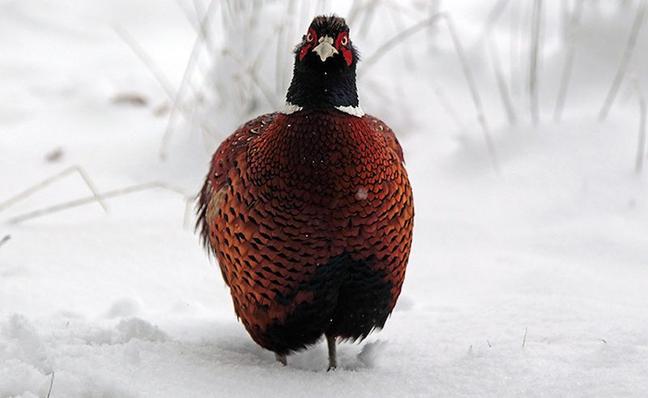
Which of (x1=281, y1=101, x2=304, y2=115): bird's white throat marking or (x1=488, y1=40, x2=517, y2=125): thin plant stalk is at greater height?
(x1=488, y1=40, x2=517, y2=125): thin plant stalk

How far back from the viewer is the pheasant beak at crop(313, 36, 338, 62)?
2.22m

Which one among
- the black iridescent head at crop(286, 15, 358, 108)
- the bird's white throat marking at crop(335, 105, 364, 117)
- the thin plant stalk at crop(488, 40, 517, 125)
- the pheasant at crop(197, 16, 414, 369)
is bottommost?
the pheasant at crop(197, 16, 414, 369)

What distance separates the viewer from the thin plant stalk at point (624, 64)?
4254 millimetres

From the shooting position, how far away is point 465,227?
388 cm

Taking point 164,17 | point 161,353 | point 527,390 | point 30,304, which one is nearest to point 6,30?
point 164,17

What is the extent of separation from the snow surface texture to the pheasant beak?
0.77 m

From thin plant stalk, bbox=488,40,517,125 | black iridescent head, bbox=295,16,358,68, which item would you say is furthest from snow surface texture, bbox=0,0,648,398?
black iridescent head, bbox=295,16,358,68

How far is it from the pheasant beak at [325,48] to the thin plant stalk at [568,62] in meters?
2.39

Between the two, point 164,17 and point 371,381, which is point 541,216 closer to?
point 371,381

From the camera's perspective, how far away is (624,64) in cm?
435

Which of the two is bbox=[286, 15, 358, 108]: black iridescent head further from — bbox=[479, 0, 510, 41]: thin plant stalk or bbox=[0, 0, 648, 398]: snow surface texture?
bbox=[479, 0, 510, 41]: thin plant stalk

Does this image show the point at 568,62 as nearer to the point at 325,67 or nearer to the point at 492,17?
the point at 492,17

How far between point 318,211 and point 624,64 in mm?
2559

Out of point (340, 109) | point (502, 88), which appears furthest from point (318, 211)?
point (502, 88)
